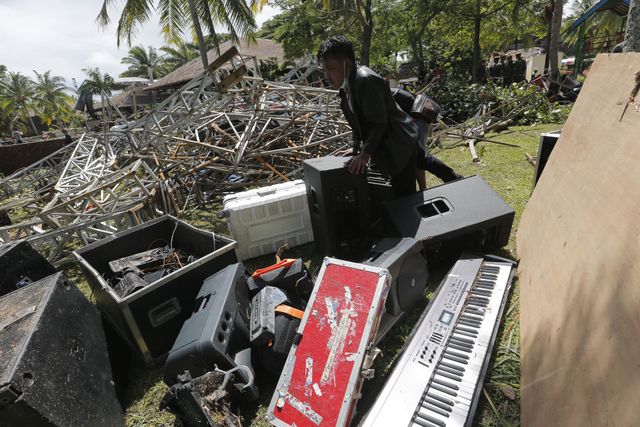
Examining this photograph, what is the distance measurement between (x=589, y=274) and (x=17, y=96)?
48.7m

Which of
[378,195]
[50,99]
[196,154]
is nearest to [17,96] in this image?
[50,99]

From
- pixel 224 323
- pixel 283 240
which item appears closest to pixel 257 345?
pixel 224 323

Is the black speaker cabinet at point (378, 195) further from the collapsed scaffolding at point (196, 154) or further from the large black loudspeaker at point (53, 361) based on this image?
the large black loudspeaker at point (53, 361)

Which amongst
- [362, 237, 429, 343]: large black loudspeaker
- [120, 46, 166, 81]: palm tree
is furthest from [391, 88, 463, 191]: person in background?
[120, 46, 166, 81]: palm tree

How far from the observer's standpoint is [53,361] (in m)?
1.37

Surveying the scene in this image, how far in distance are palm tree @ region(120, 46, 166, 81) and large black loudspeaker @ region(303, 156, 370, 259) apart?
5222cm

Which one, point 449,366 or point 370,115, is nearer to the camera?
point 449,366

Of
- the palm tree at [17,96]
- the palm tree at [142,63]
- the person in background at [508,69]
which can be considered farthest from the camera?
the palm tree at [142,63]

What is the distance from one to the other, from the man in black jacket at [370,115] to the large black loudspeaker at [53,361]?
6.57ft

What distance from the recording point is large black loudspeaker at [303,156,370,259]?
2541 millimetres

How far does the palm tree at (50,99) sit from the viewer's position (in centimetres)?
3534

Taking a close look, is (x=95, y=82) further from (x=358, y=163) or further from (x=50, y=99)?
(x=358, y=163)

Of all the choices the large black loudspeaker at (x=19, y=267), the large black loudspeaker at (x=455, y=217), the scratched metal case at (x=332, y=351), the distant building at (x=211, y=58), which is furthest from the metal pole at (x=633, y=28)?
the distant building at (x=211, y=58)

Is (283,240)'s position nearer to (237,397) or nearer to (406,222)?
(406,222)
